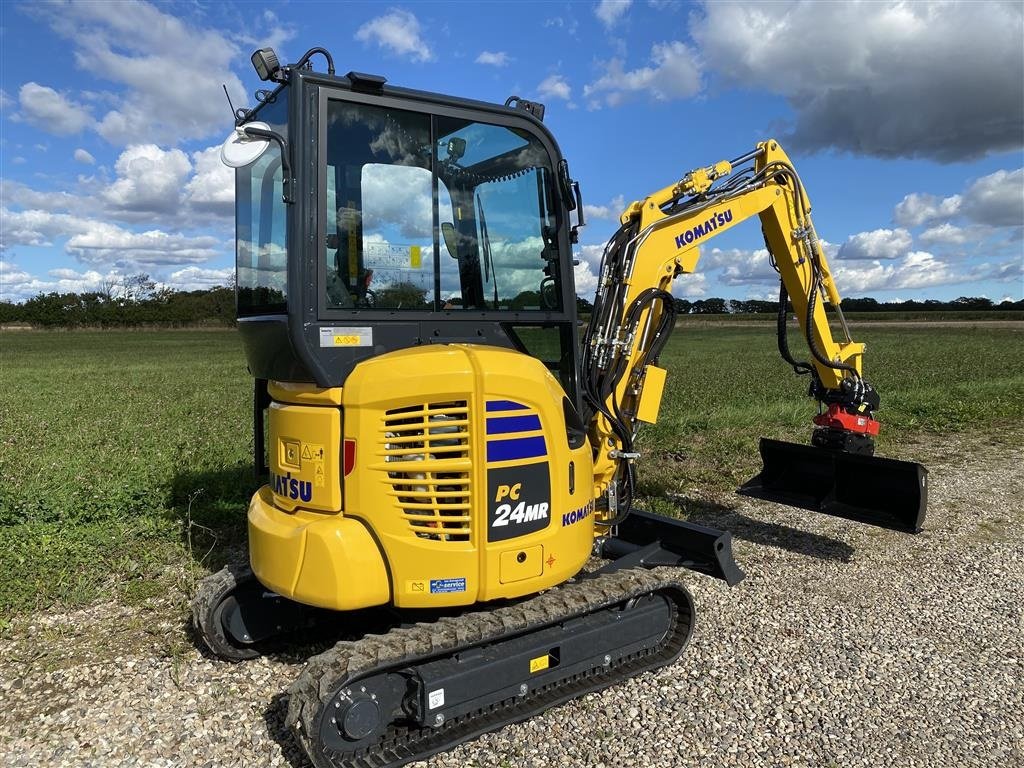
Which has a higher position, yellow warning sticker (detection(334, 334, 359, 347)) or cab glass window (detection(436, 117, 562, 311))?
cab glass window (detection(436, 117, 562, 311))

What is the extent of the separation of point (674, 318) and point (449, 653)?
10.0ft

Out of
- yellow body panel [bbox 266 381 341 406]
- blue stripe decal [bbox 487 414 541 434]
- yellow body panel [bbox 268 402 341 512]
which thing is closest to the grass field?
yellow body panel [bbox 268 402 341 512]

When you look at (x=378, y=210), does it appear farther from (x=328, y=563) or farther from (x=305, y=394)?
(x=328, y=563)

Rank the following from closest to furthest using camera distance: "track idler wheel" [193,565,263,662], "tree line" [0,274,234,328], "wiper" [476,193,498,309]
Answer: "wiper" [476,193,498,309]
"track idler wheel" [193,565,263,662]
"tree line" [0,274,234,328]

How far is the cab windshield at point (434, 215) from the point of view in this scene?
13.4ft

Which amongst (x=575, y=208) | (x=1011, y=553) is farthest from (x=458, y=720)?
(x=1011, y=553)

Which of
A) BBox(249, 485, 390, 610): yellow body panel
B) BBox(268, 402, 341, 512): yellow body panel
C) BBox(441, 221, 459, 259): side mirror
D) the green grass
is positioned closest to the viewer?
BBox(249, 485, 390, 610): yellow body panel

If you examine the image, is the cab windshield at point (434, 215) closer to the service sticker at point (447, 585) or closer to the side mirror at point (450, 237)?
the side mirror at point (450, 237)

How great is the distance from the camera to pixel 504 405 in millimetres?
4062

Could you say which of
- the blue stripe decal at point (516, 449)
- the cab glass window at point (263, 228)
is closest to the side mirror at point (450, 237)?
the cab glass window at point (263, 228)

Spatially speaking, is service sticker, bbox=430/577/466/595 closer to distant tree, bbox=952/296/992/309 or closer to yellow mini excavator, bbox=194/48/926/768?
yellow mini excavator, bbox=194/48/926/768

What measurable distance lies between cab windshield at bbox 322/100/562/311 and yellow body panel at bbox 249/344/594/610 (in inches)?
18.0

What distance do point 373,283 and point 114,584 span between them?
146 inches

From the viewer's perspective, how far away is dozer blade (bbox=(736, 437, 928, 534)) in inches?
249
